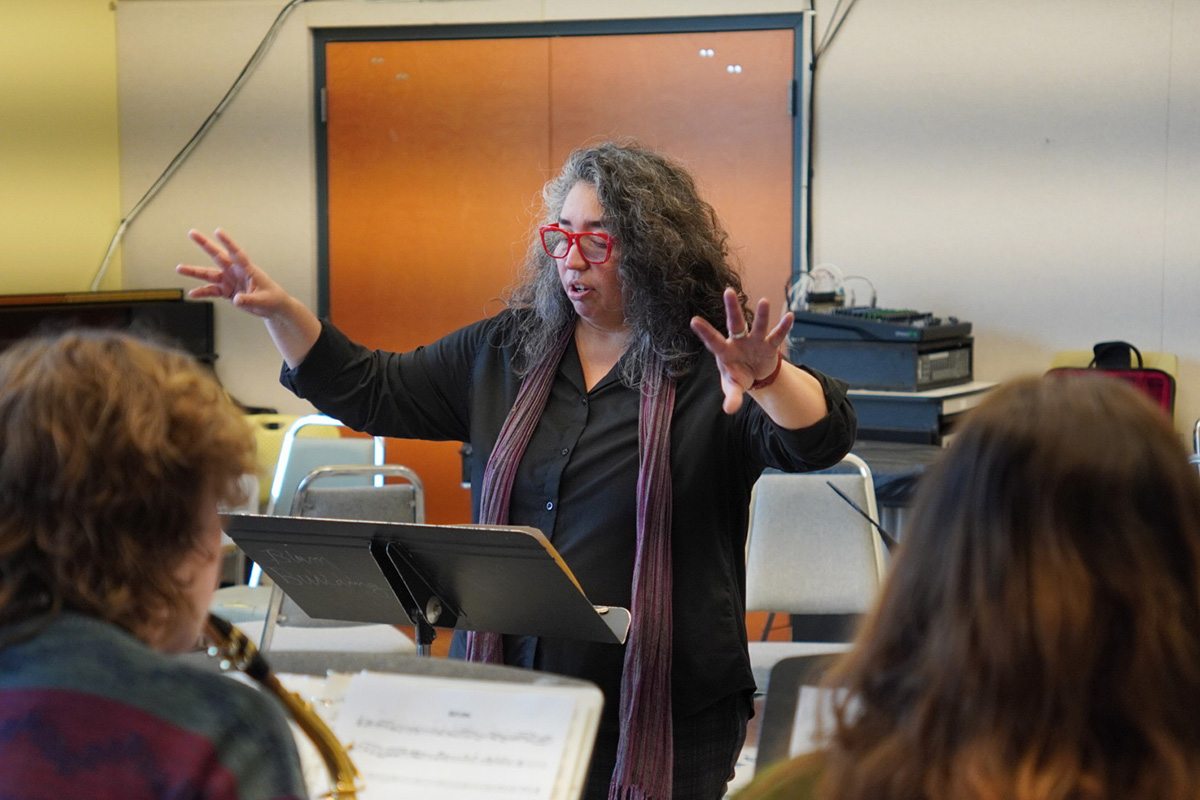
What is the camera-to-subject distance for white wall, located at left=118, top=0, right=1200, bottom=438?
160 inches

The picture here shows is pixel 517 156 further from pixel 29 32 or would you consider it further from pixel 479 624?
pixel 479 624

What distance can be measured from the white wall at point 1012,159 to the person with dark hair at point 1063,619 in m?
3.68

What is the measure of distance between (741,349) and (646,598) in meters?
0.36

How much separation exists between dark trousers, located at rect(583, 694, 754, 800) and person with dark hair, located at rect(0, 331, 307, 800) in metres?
0.89

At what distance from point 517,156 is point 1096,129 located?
2153 mm

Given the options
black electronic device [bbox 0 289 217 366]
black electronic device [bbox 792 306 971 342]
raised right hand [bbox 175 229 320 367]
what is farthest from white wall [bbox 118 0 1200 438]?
raised right hand [bbox 175 229 320 367]

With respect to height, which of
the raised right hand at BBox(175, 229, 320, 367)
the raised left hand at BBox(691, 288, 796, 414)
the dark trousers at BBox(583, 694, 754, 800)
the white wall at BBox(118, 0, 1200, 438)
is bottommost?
the dark trousers at BBox(583, 694, 754, 800)

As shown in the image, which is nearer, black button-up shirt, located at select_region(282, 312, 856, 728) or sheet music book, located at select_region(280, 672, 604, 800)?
sheet music book, located at select_region(280, 672, 604, 800)

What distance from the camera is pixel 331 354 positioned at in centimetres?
175

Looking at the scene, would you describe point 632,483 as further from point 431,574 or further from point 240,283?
point 240,283

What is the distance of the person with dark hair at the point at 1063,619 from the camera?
0.66 meters

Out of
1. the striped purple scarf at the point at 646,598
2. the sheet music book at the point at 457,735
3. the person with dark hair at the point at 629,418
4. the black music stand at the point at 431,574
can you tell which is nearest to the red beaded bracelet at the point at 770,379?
the person with dark hair at the point at 629,418

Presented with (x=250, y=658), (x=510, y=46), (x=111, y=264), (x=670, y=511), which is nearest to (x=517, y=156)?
(x=510, y=46)

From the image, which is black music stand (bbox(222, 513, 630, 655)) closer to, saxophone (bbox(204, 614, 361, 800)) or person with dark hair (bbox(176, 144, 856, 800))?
person with dark hair (bbox(176, 144, 856, 800))
